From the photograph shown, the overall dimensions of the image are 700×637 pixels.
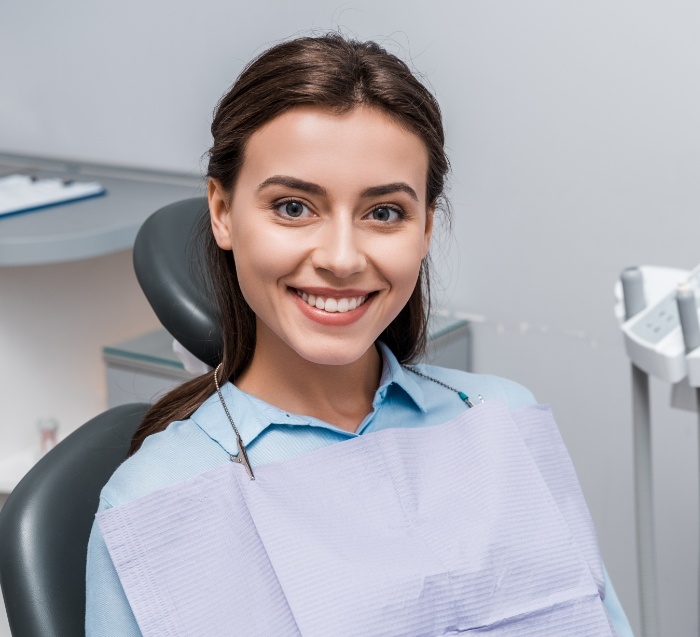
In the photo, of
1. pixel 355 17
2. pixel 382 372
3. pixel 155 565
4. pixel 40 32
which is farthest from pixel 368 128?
pixel 40 32

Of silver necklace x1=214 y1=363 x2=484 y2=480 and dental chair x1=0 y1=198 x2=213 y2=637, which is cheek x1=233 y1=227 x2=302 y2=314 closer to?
silver necklace x1=214 y1=363 x2=484 y2=480

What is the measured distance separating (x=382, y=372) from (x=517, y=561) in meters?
0.23

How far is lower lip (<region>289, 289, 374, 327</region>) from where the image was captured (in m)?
0.89

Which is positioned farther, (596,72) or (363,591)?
(596,72)

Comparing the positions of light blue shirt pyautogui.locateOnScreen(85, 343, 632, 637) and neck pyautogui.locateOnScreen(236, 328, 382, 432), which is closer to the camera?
light blue shirt pyautogui.locateOnScreen(85, 343, 632, 637)

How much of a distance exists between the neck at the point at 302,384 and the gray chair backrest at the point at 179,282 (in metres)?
0.17

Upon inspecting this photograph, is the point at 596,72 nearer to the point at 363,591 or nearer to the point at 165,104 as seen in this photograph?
the point at 165,104

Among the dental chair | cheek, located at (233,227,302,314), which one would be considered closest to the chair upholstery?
the dental chair

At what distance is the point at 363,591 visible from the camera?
85 centimetres

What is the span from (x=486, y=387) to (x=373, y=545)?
0.91 ft

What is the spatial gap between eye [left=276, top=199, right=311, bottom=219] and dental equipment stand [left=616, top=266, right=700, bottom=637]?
499mm

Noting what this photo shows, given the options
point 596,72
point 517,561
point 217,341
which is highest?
point 596,72

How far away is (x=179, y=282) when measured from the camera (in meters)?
1.21

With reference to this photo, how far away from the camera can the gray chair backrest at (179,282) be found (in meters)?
1.18
